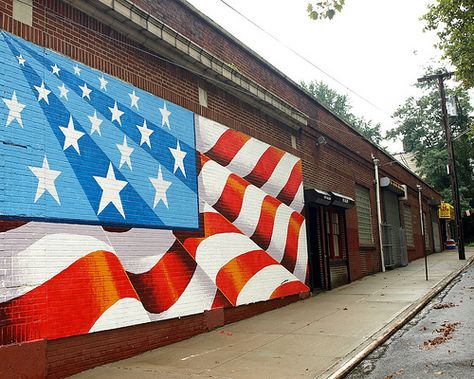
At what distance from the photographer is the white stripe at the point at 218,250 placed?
878 centimetres

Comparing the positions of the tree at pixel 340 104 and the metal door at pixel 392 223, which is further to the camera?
the tree at pixel 340 104

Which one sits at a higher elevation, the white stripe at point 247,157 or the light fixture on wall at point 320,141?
the light fixture on wall at point 320,141

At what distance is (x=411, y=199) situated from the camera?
2761 centimetres

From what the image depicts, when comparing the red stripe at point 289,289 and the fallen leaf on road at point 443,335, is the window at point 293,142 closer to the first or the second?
the red stripe at point 289,289

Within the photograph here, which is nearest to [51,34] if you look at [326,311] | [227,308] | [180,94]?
[180,94]

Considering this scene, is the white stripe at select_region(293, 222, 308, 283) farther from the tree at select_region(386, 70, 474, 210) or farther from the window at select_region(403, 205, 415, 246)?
the tree at select_region(386, 70, 474, 210)

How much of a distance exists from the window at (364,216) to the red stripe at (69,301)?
12.7 meters

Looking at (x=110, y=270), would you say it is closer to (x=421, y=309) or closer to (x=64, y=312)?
(x=64, y=312)

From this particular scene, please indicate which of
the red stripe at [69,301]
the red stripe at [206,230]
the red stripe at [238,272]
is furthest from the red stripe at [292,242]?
the red stripe at [69,301]

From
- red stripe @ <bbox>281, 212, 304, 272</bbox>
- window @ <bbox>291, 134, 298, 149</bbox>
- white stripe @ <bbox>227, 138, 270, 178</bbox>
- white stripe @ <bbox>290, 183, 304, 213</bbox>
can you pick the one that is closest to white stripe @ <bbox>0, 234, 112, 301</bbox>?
white stripe @ <bbox>227, 138, 270, 178</bbox>

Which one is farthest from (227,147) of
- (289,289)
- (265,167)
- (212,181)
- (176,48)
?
(289,289)

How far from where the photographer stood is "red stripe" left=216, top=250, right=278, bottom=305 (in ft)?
30.5

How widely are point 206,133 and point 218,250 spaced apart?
2353 millimetres

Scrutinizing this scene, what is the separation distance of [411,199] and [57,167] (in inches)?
980
